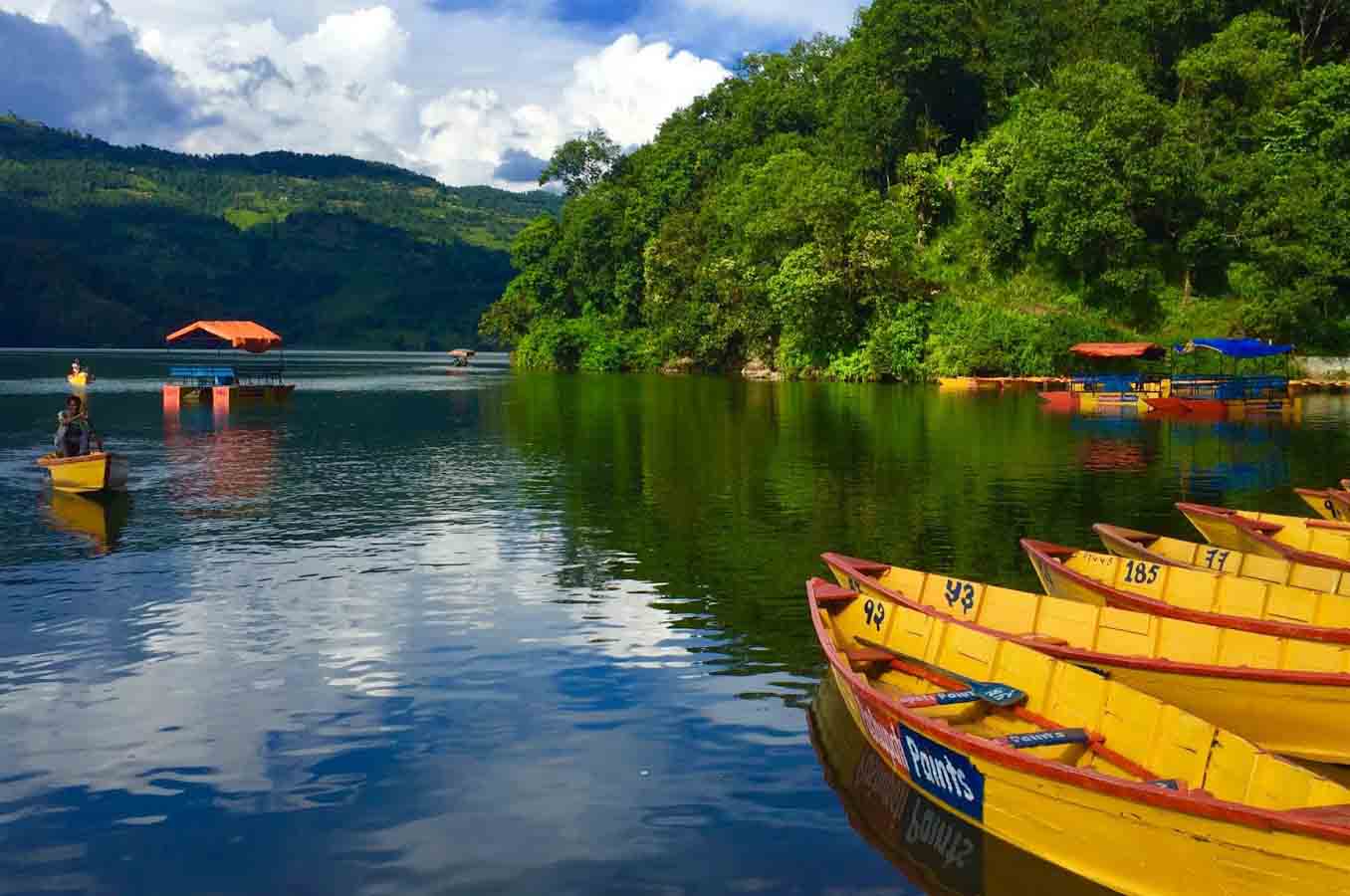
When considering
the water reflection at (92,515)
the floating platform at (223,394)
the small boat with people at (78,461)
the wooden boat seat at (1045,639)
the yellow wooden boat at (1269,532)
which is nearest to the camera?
the wooden boat seat at (1045,639)

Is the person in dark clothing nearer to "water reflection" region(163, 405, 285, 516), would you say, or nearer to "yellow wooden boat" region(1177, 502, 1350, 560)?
"water reflection" region(163, 405, 285, 516)

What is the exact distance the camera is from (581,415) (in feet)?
245

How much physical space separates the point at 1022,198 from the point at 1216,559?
93.2 m

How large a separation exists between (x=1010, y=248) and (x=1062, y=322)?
13.0 metres

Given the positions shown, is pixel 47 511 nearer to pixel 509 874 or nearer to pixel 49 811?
pixel 49 811

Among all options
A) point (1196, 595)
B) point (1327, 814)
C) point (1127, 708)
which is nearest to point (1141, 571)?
point (1196, 595)

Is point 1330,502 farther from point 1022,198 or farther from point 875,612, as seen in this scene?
point 1022,198

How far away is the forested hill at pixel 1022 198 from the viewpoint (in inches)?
3935

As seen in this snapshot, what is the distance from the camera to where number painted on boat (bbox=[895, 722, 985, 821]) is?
11758 millimetres

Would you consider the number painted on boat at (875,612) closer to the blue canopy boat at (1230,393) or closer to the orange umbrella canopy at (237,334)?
the blue canopy boat at (1230,393)

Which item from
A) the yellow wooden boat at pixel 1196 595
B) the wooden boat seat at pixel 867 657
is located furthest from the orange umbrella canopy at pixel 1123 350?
the wooden boat seat at pixel 867 657

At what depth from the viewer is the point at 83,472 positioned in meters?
36.3

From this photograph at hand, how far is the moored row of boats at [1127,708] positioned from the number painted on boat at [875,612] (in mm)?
27

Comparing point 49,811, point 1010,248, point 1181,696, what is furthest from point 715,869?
point 1010,248
